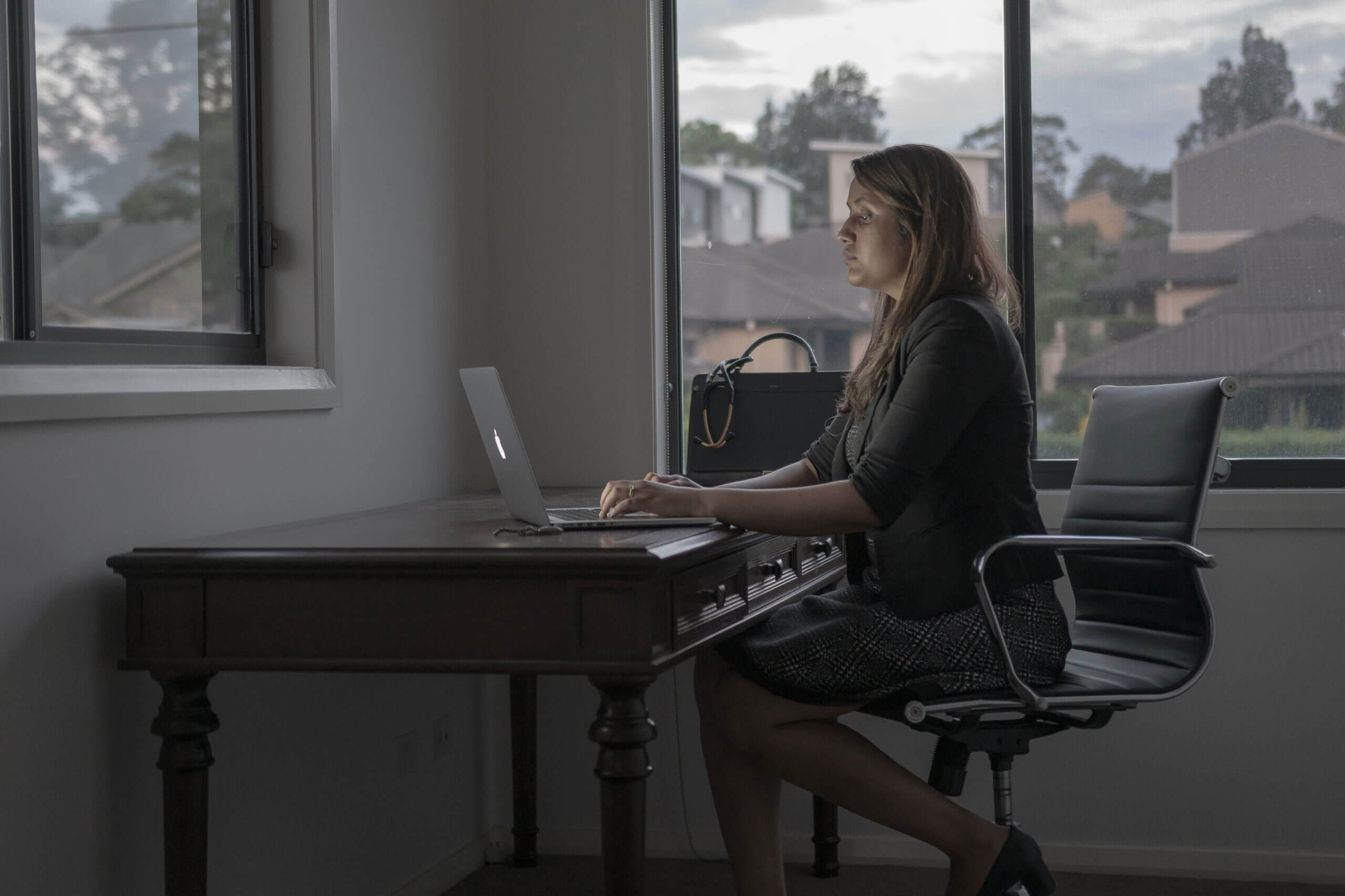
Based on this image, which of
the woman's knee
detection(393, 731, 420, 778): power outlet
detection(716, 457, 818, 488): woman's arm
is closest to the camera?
the woman's knee

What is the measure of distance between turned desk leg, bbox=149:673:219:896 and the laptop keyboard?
591 mm

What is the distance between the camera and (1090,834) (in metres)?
2.96

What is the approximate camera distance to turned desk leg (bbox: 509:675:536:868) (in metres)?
2.93

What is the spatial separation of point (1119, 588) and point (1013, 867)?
Result: 1.88ft

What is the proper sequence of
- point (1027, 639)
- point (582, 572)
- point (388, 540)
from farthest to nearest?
point (1027, 639), point (388, 540), point (582, 572)

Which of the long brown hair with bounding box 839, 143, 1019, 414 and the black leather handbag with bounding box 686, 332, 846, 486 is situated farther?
the black leather handbag with bounding box 686, 332, 846, 486

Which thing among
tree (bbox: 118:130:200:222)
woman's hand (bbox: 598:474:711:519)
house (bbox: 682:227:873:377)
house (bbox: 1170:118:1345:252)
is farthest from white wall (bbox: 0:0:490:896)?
house (bbox: 1170:118:1345:252)

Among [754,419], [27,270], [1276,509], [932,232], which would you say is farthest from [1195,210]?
[27,270]

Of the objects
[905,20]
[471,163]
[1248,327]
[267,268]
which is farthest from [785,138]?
[267,268]

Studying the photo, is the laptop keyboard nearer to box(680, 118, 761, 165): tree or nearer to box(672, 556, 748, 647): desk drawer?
box(672, 556, 748, 647): desk drawer

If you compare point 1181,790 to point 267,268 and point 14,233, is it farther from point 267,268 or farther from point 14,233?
point 14,233

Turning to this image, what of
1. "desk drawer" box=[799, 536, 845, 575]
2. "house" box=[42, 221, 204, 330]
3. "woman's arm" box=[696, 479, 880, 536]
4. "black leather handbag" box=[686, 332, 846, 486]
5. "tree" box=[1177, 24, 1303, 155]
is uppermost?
"tree" box=[1177, 24, 1303, 155]

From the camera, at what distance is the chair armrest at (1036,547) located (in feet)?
6.17

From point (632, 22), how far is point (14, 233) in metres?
1.73
